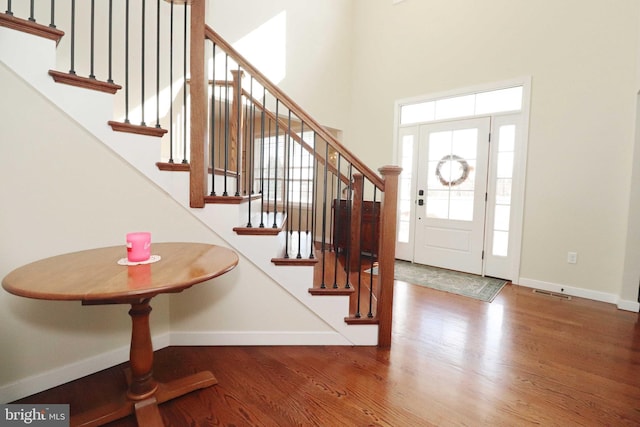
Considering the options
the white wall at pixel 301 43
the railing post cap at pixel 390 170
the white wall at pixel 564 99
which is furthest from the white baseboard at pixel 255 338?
the white wall at pixel 301 43

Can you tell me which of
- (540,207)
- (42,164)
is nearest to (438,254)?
(540,207)

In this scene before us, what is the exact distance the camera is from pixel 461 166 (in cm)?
386

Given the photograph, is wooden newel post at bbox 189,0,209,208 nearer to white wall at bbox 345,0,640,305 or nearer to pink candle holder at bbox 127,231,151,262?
pink candle holder at bbox 127,231,151,262

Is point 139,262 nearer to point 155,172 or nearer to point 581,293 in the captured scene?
point 155,172

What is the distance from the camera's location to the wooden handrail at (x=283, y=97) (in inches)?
69.7

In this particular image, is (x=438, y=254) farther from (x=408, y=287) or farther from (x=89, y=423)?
(x=89, y=423)

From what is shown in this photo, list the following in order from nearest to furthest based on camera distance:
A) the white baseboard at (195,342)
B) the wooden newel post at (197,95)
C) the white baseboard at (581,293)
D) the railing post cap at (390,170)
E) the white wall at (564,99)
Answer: the white baseboard at (195,342)
the wooden newel post at (197,95)
the railing post cap at (390,170)
the white baseboard at (581,293)
the white wall at (564,99)

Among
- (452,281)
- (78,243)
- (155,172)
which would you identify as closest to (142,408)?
(78,243)

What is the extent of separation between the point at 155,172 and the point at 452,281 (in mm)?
3267

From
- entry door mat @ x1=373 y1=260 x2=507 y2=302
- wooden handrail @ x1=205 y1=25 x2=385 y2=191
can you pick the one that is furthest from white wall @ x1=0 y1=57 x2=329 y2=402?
entry door mat @ x1=373 y1=260 x2=507 y2=302

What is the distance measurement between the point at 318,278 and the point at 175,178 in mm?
1188

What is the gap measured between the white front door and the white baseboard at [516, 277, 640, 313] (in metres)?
0.53

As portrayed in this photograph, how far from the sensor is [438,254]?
409 centimetres

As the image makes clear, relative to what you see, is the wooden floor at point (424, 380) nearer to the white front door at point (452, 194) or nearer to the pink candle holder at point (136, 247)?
the pink candle holder at point (136, 247)
